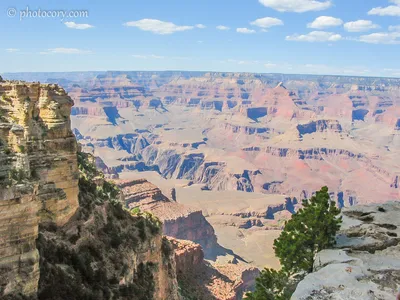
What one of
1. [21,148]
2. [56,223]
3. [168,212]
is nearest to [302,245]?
[56,223]

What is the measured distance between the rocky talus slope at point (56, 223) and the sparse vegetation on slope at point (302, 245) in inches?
309

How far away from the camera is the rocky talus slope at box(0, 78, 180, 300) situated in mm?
15281

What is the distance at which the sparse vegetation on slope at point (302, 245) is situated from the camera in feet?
63.3

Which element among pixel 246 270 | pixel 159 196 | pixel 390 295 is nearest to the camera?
pixel 390 295

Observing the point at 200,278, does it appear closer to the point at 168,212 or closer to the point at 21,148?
the point at 21,148

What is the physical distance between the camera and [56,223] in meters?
21.3

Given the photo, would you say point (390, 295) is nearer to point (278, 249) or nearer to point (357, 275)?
point (357, 275)

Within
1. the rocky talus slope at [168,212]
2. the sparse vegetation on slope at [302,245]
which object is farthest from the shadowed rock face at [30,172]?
the rocky talus slope at [168,212]

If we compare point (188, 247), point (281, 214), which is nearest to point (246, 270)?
point (188, 247)

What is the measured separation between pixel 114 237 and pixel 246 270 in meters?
38.5

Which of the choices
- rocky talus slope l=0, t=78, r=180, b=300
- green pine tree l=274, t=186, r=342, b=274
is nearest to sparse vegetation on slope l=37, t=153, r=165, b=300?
rocky talus slope l=0, t=78, r=180, b=300

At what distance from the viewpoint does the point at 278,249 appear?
2039 centimetres

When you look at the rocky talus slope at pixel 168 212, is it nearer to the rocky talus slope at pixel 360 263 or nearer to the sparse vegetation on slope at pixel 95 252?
the sparse vegetation on slope at pixel 95 252

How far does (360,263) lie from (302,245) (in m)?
2.99
